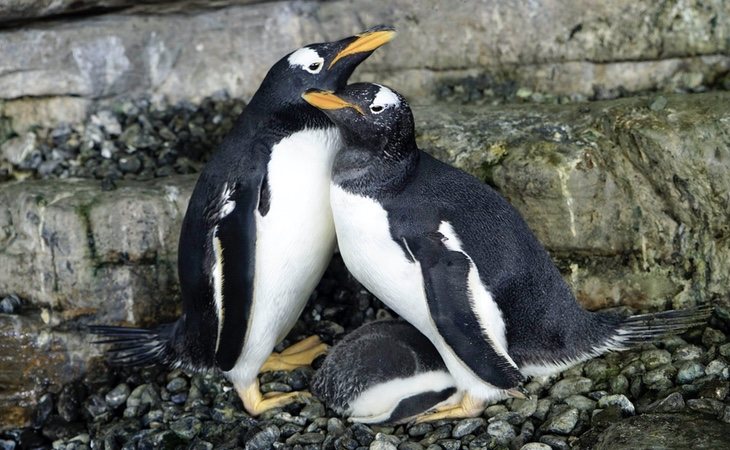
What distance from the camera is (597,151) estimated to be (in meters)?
4.02

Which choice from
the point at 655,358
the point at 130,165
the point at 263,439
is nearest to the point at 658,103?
the point at 655,358

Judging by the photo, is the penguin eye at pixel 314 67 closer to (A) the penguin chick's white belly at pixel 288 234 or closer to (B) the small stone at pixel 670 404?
(A) the penguin chick's white belly at pixel 288 234

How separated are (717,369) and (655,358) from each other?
0.21m

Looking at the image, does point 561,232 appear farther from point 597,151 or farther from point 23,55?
point 23,55

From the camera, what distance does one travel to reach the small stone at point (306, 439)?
3.62 metres

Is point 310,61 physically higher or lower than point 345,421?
higher

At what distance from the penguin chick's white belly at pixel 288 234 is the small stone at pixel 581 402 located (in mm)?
999

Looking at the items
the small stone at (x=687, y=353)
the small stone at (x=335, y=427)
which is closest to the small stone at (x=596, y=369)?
the small stone at (x=687, y=353)

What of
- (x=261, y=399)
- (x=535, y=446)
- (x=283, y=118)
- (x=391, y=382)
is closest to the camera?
(x=535, y=446)

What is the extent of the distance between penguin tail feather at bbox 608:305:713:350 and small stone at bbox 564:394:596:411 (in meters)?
0.26

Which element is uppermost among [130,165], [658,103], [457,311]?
[658,103]

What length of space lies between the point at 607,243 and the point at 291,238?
121cm

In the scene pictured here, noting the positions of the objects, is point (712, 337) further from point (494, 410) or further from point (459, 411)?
point (459, 411)

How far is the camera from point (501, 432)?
3.49 m
